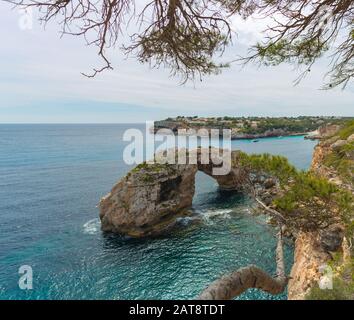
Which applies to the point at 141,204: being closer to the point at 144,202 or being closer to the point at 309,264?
the point at 144,202

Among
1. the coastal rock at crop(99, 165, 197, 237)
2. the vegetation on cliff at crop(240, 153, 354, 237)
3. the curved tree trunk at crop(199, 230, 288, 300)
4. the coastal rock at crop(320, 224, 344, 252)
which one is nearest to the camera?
the curved tree trunk at crop(199, 230, 288, 300)

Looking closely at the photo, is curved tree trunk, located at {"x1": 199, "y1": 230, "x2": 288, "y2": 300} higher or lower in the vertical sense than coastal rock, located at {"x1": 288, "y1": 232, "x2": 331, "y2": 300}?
higher

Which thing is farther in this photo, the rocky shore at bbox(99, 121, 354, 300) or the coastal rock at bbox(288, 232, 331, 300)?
the coastal rock at bbox(288, 232, 331, 300)

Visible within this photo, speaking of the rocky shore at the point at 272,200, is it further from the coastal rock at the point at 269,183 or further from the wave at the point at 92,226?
the wave at the point at 92,226

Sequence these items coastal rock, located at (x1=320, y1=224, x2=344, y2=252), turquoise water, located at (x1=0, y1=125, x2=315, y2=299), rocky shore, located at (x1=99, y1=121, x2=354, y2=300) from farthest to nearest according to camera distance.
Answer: turquoise water, located at (x1=0, y1=125, x2=315, y2=299) < coastal rock, located at (x1=320, y1=224, x2=344, y2=252) < rocky shore, located at (x1=99, y1=121, x2=354, y2=300)

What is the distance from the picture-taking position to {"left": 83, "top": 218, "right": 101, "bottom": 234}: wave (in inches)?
969

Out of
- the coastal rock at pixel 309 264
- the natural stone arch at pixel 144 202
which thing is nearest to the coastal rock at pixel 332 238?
the coastal rock at pixel 309 264

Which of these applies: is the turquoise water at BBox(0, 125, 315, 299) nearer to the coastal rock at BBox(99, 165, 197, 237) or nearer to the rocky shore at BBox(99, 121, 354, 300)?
the coastal rock at BBox(99, 165, 197, 237)

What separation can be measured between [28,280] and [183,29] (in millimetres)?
18302

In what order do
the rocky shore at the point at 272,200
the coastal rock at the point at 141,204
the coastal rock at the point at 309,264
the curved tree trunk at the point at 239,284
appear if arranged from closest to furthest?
1. the curved tree trunk at the point at 239,284
2. the rocky shore at the point at 272,200
3. the coastal rock at the point at 309,264
4. the coastal rock at the point at 141,204

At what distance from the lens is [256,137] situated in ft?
351

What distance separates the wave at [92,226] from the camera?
2461 cm

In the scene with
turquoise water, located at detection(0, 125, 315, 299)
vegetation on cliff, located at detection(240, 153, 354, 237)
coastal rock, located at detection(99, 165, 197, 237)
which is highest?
vegetation on cliff, located at detection(240, 153, 354, 237)

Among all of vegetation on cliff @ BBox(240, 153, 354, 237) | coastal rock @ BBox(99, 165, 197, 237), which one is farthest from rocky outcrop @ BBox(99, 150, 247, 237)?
vegetation on cliff @ BBox(240, 153, 354, 237)
